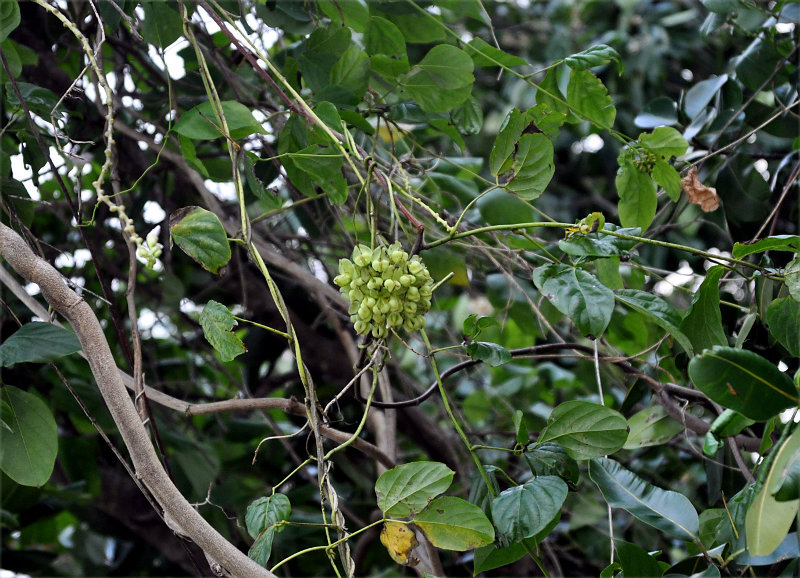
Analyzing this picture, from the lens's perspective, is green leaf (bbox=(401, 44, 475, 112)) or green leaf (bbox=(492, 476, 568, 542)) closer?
green leaf (bbox=(492, 476, 568, 542))

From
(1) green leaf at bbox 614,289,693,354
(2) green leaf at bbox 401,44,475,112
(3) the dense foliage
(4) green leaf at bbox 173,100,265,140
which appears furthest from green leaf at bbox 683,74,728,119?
(4) green leaf at bbox 173,100,265,140

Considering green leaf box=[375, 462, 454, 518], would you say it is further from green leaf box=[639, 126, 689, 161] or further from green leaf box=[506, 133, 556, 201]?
green leaf box=[639, 126, 689, 161]

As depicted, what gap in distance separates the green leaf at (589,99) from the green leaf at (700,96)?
0.83ft

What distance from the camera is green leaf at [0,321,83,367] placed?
0.53 m

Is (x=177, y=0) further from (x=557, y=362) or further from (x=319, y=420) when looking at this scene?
(x=557, y=362)

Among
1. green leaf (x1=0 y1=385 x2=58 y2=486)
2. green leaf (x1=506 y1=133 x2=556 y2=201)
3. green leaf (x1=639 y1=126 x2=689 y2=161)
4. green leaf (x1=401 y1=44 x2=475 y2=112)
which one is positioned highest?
green leaf (x1=401 y1=44 x2=475 y2=112)

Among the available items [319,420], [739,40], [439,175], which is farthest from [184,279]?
[739,40]

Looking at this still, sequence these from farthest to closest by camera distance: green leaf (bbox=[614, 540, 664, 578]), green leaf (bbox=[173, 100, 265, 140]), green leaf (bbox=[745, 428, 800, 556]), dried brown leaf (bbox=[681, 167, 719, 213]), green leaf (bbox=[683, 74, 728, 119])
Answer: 1. green leaf (bbox=[683, 74, 728, 119])
2. dried brown leaf (bbox=[681, 167, 719, 213])
3. green leaf (bbox=[173, 100, 265, 140])
4. green leaf (bbox=[614, 540, 664, 578])
5. green leaf (bbox=[745, 428, 800, 556])

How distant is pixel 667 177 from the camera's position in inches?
26.4

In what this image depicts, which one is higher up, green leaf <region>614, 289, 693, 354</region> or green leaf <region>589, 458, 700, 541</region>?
green leaf <region>614, 289, 693, 354</region>

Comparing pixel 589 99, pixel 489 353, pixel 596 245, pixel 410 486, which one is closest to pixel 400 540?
pixel 410 486

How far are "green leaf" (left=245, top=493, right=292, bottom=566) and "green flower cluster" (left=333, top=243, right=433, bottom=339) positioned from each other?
0.15 m

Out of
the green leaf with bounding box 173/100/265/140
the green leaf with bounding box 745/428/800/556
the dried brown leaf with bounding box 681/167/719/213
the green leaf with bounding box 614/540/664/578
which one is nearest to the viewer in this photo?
the green leaf with bounding box 745/428/800/556

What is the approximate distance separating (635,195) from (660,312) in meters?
0.21
